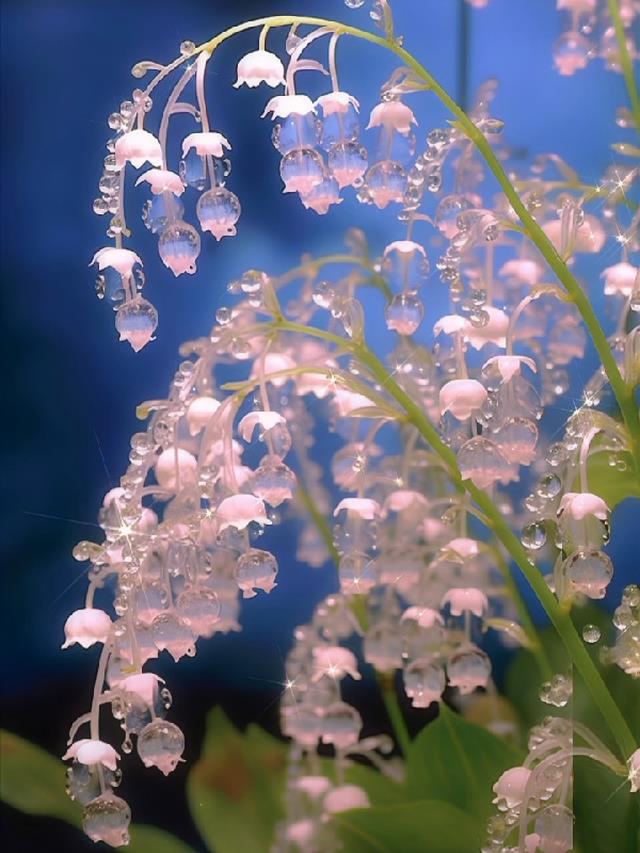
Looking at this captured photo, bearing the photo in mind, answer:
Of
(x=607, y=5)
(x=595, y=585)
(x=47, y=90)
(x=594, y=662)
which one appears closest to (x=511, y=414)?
(x=595, y=585)

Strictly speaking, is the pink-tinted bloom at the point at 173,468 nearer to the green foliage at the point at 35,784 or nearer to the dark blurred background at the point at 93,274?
the dark blurred background at the point at 93,274

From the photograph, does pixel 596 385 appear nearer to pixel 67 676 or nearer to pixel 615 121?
pixel 615 121

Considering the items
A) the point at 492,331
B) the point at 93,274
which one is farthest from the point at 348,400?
the point at 93,274

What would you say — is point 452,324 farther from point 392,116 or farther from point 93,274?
point 93,274

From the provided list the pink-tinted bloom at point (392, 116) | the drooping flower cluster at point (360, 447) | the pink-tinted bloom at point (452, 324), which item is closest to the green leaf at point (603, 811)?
the drooping flower cluster at point (360, 447)

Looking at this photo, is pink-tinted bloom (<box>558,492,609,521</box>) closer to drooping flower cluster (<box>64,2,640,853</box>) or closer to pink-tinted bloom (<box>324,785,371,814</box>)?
drooping flower cluster (<box>64,2,640,853</box>)
